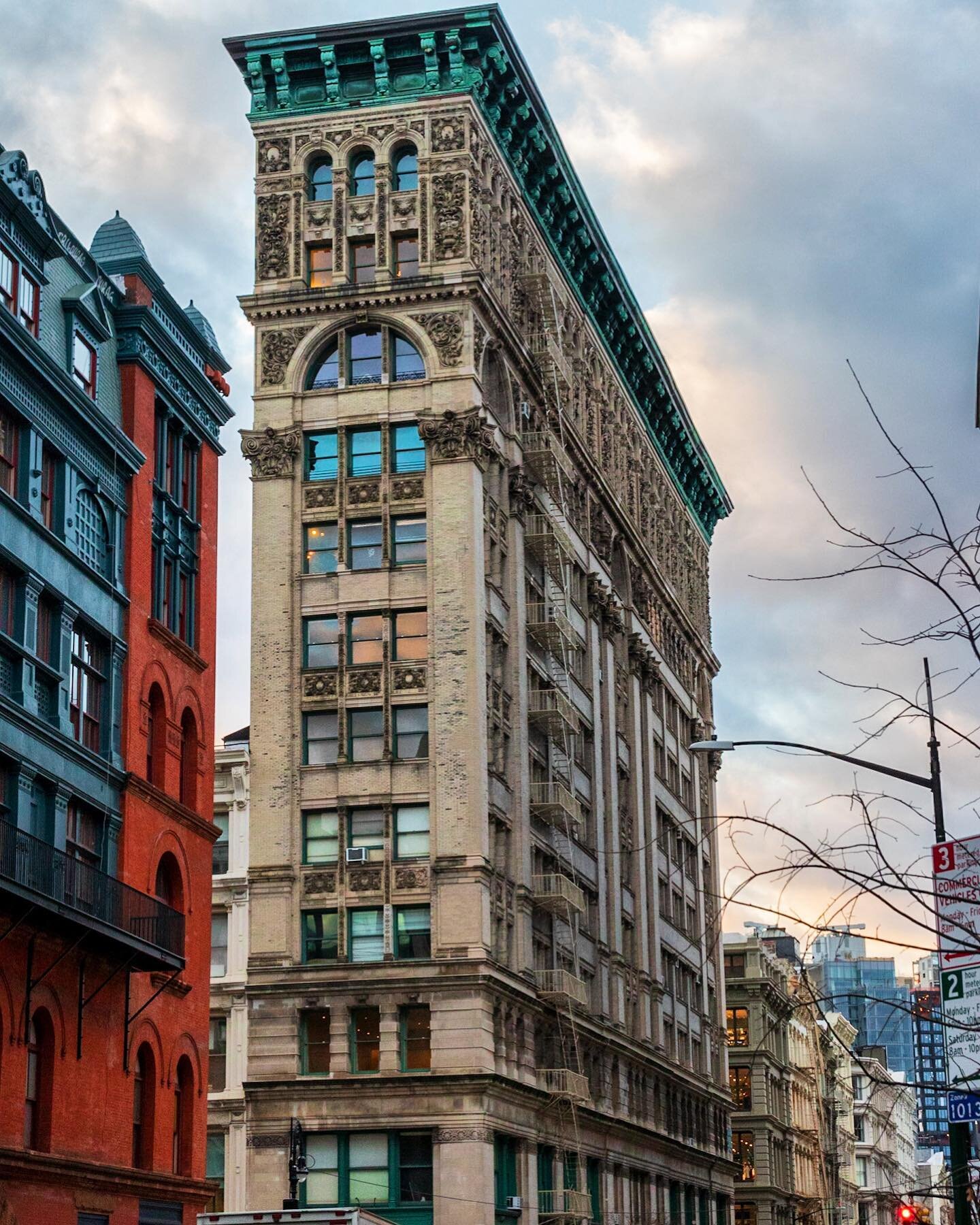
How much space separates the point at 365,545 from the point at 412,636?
3736 millimetres

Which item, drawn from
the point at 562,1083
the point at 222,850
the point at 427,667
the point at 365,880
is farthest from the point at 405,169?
the point at 562,1083

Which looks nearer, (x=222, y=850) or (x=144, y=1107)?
(x=144, y=1107)

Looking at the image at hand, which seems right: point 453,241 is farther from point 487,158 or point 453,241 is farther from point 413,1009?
point 413,1009

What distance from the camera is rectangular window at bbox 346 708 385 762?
65812 millimetres

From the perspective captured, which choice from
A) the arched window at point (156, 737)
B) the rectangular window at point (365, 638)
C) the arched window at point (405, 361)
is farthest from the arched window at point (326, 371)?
the arched window at point (156, 737)

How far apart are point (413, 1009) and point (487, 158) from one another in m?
30.8

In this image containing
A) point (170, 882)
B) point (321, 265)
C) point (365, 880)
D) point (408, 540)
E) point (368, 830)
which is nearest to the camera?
point (170, 882)

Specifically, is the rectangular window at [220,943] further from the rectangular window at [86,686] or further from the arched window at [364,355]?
the rectangular window at [86,686]

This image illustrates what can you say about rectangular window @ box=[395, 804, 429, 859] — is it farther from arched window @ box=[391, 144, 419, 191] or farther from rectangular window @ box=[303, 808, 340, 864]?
arched window @ box=[391, 144, 419, 191]

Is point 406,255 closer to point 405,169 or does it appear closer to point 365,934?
point 405,169

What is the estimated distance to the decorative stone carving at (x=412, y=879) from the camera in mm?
63969

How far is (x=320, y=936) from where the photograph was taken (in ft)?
213

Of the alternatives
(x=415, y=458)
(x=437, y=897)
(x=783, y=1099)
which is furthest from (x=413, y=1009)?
(x=783, y=1099)

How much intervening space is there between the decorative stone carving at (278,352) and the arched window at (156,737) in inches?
1103
